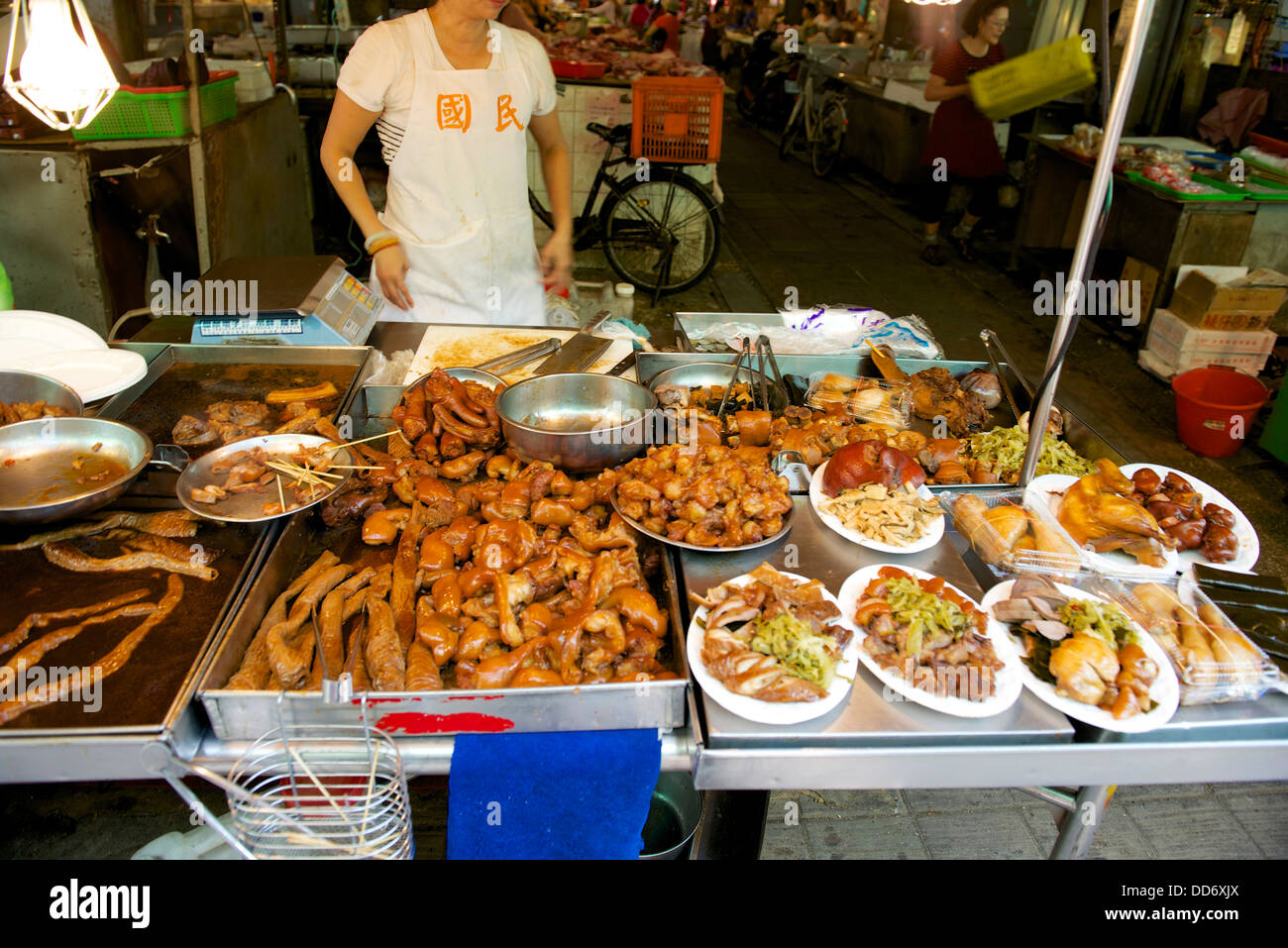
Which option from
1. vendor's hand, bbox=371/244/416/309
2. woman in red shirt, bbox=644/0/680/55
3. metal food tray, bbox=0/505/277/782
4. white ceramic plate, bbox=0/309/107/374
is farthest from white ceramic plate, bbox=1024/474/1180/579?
woman in red shirt, bbox=644/0/680/55

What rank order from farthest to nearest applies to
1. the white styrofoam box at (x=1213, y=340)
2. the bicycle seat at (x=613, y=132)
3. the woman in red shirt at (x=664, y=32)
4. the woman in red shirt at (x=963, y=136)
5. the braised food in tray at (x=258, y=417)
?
the woman in red shirt at (x=664, y=32), the woman in red shirt at (x=963, y=136), the bicycle seat at (x=613, y=132), the white styrofoam box at (x=1213, y=340), the braised food in tray at (x=258, y=417)

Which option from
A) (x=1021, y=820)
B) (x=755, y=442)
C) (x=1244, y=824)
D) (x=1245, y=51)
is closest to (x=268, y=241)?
(x=755, y=442)

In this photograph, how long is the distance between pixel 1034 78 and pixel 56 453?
305 centimetres

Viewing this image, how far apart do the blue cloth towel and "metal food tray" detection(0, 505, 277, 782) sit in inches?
24.8

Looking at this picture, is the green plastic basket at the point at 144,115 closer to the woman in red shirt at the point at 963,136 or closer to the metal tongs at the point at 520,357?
the metal tongs at the point at 520,357

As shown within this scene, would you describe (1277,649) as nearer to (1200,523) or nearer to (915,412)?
(1200,523)

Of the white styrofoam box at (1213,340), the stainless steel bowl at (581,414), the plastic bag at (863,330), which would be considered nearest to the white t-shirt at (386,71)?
the stainless steel bowl at (581,414)

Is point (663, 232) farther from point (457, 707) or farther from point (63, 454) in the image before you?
point (457, 707)

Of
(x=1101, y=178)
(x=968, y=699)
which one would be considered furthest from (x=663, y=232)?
(x=968, y=699)

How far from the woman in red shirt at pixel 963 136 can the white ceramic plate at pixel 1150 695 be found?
6.58 metres

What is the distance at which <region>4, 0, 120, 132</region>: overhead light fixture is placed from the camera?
262cm

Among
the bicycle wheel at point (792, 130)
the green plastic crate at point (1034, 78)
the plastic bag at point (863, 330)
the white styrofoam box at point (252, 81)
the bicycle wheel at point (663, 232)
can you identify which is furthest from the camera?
the bicycle wheel at point (792, 130)

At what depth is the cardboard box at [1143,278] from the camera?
7352 mm

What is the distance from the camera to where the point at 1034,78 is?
212cm
